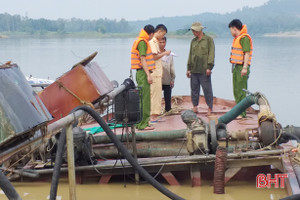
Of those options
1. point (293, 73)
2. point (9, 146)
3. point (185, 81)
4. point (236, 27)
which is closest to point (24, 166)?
point (9, 146)

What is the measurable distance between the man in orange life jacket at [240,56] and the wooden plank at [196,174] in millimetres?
2980

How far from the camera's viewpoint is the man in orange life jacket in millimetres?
9156

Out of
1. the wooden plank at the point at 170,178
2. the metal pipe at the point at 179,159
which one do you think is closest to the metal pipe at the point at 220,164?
the metal pipe at the point at 179,159

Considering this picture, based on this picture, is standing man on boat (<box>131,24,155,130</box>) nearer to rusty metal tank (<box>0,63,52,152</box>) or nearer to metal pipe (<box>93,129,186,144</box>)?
metal pipe (<box>93,129,186,144</box>)

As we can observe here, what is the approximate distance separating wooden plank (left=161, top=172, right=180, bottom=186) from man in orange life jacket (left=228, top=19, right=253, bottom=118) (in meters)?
2.98

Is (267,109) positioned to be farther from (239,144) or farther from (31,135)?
(31,135)

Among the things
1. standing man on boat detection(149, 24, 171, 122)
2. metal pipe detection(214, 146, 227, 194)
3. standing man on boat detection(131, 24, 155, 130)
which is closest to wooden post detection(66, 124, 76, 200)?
metal pipe detection(214, 146, 227, 194)

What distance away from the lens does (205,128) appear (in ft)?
21.4

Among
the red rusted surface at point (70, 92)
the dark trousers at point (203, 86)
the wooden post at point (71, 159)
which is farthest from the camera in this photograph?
the dark trousers at point (203, 86)

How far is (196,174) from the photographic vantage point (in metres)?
6.60

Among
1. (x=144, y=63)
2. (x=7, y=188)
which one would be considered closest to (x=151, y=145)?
(x=144, y=63)

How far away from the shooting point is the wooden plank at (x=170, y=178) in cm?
671

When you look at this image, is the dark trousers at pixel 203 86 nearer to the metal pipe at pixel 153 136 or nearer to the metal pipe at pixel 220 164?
the metal pipe at pixel 153 136

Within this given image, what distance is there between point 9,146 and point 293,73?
33.3m
